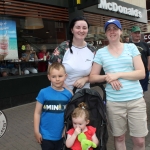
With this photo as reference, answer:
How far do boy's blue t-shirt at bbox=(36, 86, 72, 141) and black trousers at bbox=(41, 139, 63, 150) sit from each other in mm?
49

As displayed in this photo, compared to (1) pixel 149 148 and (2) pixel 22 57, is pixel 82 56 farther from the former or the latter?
(2) pixel 22 57

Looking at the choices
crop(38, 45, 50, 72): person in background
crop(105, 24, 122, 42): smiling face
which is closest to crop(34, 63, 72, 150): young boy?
crop(105, 24, 122, 42): smiling face

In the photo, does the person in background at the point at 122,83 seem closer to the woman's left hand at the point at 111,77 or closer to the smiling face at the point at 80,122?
the woman's left hand at the point at 111,77

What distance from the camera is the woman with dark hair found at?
2451 mm

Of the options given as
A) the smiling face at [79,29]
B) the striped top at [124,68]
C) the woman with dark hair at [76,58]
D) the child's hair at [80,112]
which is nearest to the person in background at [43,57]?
the woman with dark hair at [76,58]

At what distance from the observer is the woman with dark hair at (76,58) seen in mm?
2451

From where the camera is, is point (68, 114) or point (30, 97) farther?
point (30, 97)

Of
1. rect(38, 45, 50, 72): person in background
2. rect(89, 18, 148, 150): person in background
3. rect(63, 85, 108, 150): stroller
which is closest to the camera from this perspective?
rect(63, 85, 108, 150): stroller

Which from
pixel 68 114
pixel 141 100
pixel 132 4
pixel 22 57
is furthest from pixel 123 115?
pixel 132 4

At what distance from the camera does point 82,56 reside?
2.51 meters

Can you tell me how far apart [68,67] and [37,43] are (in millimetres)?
5212

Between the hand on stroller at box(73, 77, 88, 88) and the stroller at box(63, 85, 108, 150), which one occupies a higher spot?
the hand on stroller at box(73, 77, 88, 88)

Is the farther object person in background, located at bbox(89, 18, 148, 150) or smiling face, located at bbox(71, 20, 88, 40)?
smiling face, located at bbox(71, 20, 88, 40)

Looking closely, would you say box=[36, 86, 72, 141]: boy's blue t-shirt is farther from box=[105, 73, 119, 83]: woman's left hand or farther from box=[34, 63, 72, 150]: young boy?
box=[105, 73, 119, 83]: woman's left hand
